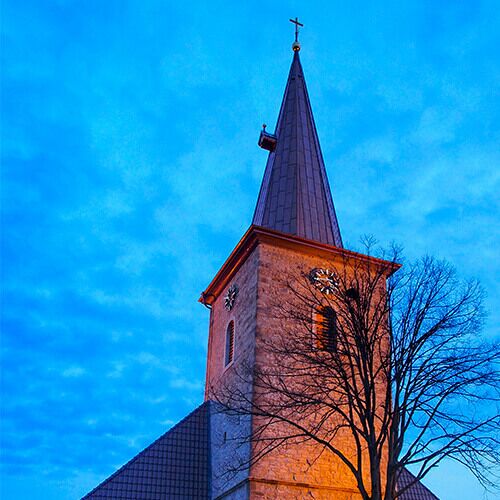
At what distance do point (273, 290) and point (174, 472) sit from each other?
6.05 m

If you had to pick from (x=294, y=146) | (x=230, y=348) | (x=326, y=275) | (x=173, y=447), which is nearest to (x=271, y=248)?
(x=326, y=275)

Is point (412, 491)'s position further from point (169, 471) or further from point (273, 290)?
point (273, 290)

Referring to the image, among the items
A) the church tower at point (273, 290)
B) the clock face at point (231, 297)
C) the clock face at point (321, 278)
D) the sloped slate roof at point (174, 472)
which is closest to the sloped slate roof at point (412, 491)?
the sloped slate roof at point (174, 472)

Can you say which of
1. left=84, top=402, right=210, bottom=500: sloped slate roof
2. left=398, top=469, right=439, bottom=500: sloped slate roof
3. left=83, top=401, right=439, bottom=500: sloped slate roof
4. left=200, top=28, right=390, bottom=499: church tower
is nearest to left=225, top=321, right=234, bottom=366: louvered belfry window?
left=200, top=28, right=390, bottom=499: church tower

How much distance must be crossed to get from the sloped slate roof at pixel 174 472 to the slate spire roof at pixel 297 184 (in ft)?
22.8

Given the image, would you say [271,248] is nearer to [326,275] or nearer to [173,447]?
[326,275]

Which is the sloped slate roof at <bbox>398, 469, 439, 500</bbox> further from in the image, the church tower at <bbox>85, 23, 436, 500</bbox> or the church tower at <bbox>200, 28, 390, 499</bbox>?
the church tower at <bbox>200, 28, 390, 499</bbox>

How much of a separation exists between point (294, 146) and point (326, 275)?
231 inches

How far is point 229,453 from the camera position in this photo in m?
17.1

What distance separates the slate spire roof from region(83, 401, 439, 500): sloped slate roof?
695 cm

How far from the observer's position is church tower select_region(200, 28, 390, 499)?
15.7 m

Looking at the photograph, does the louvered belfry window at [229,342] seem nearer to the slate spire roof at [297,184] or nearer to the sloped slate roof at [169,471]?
the sloped slate roof at [169,471]

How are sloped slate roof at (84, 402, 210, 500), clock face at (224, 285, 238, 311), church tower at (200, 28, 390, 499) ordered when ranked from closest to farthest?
church tower at (200, 28, 390, 499) → sloped slate roof at (84, 402, 210, 500) → clock face at (224, 285, 238, 311)

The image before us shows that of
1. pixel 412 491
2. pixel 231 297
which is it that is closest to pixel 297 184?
pixel 231 297
